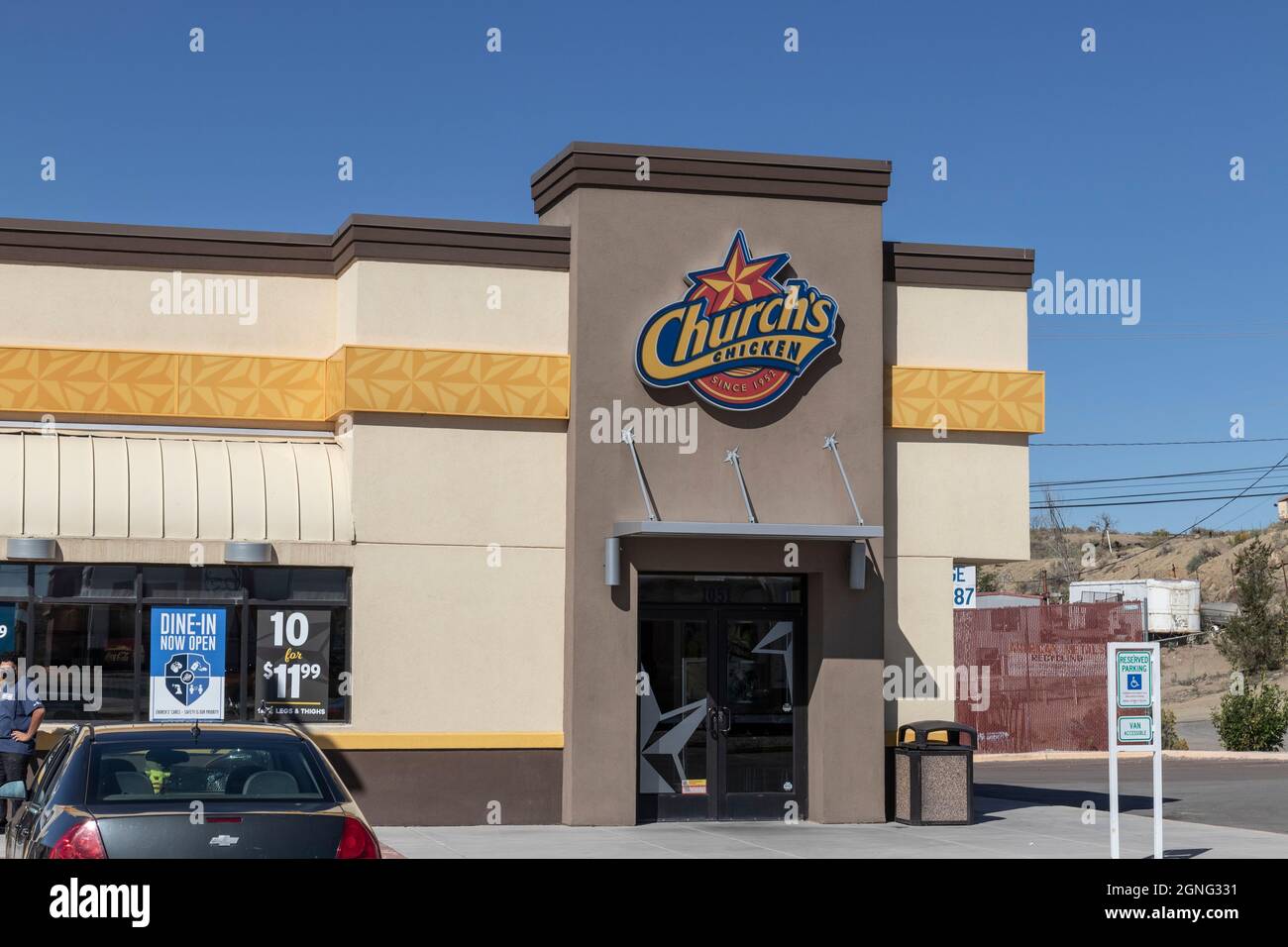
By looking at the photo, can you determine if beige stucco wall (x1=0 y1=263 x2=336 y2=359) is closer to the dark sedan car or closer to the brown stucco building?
the brown stucco building

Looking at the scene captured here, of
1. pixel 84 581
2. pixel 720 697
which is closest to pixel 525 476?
pixel 720 697

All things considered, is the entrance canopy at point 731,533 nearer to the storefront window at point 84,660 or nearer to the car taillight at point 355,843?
the storefront window at point 84,660

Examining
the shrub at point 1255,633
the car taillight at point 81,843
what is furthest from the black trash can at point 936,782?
the shrub at point 1255,633

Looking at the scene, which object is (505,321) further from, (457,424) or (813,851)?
(813,851)

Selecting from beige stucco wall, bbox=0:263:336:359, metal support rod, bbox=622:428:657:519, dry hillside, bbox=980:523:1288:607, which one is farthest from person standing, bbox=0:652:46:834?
dry hillside, bbox=980:523:1288:607

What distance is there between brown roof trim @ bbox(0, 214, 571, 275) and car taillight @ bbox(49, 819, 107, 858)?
1097 cm

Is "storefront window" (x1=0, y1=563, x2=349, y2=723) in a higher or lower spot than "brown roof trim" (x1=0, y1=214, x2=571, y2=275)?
lower

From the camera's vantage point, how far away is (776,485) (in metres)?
19.2

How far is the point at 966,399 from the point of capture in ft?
66.5

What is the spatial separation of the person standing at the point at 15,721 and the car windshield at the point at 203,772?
7393 millimetres

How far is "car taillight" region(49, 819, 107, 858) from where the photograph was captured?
8.47m

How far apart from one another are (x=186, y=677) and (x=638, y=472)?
560 centimetres
